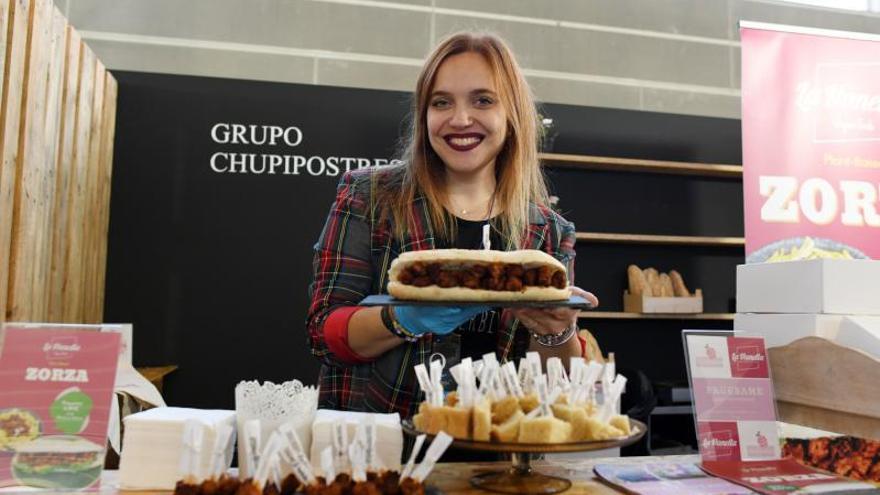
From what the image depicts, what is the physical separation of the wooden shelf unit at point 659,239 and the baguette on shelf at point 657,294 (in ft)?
0.72

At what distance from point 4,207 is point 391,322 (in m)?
1.92

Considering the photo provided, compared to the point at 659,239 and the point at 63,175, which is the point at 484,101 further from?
the point at 659,239

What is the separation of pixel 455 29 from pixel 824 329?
12.6ft

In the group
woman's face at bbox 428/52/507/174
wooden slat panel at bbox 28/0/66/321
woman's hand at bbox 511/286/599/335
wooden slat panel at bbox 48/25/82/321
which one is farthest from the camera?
wooden slat panel at bbox 48/25/82/321

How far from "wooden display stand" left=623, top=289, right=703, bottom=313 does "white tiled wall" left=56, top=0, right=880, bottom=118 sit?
4.89 ft

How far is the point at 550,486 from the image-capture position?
1.22 m

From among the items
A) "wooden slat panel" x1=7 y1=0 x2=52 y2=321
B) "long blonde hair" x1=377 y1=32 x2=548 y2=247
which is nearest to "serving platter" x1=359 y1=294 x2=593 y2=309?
"long blonde hair" x1=377 y1=32 x2=548 y2=247

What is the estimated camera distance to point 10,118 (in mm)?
2576

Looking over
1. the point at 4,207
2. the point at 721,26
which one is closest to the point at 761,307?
the point at 4,207

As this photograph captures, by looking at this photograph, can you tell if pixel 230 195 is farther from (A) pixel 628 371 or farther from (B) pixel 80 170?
(A) pixel 628 371

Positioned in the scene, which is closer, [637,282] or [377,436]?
[377,436]

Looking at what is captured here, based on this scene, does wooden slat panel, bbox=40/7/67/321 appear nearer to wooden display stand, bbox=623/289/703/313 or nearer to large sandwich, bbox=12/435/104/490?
large sandwich, bbox=12/435/104/490

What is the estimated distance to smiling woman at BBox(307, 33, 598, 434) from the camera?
5.51 ft

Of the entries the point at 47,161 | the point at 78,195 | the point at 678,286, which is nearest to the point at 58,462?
the point at 47,161
